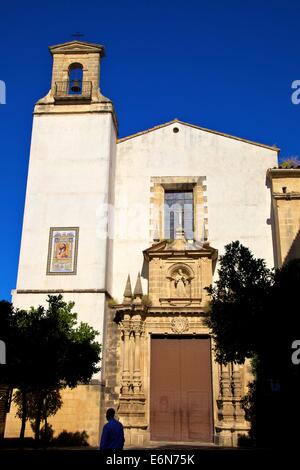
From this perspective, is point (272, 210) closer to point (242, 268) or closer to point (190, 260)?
point (190, 260)

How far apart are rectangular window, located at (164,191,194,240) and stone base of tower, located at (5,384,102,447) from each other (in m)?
5.75

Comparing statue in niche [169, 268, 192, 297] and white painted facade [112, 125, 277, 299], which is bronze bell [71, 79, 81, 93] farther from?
statue in niche [169, 268, 192, 297]

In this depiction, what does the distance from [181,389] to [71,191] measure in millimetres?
7014

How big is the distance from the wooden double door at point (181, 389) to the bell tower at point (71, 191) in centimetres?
226

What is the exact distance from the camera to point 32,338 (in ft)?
38.3

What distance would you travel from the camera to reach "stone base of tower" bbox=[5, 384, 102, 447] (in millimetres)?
14086

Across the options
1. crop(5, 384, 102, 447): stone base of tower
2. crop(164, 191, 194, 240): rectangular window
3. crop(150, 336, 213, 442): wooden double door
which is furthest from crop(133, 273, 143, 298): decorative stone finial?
crop(5, 384, 102, 447): stone base of tower

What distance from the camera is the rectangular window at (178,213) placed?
17531 millimetres

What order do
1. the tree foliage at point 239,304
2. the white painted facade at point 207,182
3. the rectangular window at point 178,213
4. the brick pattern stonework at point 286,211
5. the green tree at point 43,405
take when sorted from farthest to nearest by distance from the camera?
the rectangular window at point 178,213
the white painted facade at point 207,182
the brick pattern stonework at point 286,211
the green tree at point 43,405
the tree foliage at point 239,304

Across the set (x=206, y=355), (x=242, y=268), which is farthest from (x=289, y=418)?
(x=242, y=268)
